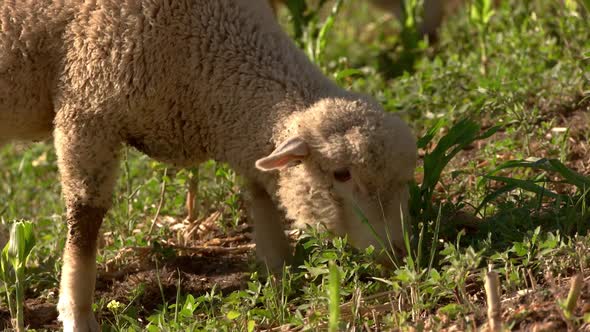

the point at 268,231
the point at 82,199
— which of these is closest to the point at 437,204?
the point at 268,231

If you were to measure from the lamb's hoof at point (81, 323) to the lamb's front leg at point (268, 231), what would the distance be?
0.86 metres

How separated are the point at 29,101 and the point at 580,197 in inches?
98.1

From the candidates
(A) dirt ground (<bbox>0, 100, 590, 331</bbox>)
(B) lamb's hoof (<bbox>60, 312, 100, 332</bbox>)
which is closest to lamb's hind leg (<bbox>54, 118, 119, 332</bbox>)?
(B) lamb's hoof (<bbox>60, 312, 100, 332</bbox>)

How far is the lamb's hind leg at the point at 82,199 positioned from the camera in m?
4.36

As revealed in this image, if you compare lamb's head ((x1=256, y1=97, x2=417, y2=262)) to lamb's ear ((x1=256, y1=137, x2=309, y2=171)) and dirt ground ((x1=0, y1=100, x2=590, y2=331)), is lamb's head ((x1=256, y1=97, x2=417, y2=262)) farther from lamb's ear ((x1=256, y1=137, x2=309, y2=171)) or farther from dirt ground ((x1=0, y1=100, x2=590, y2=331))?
dirt ground ((x1=0, y1=100, x2=590, y2=331))

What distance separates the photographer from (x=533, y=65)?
20.6 ft

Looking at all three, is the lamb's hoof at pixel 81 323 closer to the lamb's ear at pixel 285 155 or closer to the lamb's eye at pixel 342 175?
the lamb's ear at pixel 285 155

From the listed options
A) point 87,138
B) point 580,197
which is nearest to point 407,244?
point 580,197

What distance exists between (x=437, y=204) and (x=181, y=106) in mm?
1352

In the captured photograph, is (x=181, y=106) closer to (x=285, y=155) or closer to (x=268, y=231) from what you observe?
(x=285, y=155)

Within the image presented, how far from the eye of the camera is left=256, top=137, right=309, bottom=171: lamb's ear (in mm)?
4062

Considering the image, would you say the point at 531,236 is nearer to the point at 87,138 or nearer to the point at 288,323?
the point at 288,323

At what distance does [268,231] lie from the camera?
483 cm

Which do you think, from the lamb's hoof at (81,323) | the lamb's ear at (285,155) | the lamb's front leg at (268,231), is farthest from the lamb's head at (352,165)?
the lamb's hoof at (81,323)
